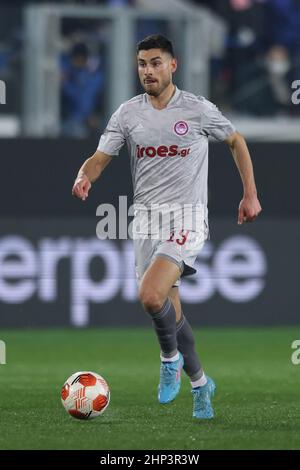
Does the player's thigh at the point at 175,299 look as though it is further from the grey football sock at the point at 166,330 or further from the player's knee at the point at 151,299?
the player's knee at the point at 151,299

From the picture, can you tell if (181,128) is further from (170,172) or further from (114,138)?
(114,138)

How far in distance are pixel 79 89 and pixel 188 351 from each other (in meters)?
8.04

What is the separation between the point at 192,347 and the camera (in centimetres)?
835

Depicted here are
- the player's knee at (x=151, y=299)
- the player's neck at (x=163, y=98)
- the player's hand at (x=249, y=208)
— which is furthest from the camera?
the player's neck at (x=163, y=98)

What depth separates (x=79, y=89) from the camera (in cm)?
1587

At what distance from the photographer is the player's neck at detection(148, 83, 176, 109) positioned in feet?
27.4

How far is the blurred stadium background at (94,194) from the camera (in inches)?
573

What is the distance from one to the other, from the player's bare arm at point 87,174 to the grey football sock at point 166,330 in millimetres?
871

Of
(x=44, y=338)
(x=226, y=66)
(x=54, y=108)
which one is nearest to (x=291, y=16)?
(x=226, y=66)

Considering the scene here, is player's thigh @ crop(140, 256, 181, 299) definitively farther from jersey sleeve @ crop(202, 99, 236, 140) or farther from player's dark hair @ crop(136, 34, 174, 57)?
player's dark hair @ crop(136, 34, 174, 57)

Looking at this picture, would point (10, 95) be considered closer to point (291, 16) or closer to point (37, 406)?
point (291, 16)

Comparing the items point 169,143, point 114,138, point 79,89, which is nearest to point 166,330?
point 169,143

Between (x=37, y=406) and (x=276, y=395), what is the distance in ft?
6.29

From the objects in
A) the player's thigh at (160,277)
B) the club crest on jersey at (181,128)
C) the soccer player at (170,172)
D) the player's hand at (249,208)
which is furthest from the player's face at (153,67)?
the player's thigh at (160,277)
